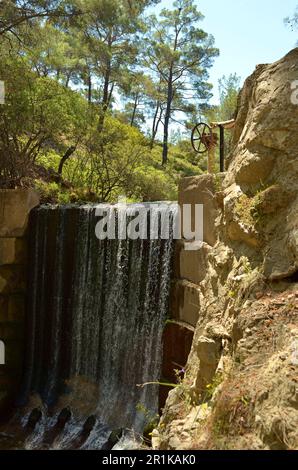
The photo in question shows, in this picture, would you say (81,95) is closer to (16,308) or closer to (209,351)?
(16,308)

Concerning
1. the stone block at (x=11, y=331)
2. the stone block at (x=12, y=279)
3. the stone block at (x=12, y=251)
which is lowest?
the stone block at (x=11, y=331)

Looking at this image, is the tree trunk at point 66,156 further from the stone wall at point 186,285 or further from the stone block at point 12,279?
the stone wall at point 186,285

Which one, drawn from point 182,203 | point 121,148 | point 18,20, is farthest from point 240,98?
point 121,148

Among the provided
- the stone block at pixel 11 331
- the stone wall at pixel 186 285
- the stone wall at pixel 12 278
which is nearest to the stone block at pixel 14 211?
the stone wall at pixel 12 278

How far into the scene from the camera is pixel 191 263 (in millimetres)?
5402

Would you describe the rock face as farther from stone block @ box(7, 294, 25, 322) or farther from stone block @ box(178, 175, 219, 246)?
stone block @ box(7, 294, 25, 322)

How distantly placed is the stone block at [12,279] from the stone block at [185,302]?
135 inches

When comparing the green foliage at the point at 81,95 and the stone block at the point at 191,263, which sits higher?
the green foliage at the point at 81,95

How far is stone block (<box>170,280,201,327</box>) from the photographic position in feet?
17.3

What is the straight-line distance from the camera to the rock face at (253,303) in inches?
74.1

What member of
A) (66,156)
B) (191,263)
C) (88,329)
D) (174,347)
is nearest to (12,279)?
(88,329)

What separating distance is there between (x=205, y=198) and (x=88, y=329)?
3.36 meters
